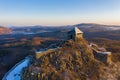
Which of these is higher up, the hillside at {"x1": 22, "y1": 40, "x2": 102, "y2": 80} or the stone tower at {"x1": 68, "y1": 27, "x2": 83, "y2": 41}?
the stone tower at {"x1": 68, "y1": 27, "x2": 83, "y2": 41}

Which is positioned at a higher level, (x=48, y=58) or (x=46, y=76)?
(x=48, y=58)

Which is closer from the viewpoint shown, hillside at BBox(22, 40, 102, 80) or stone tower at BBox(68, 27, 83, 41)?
hillside at BBox(22, 40, 102, 80)

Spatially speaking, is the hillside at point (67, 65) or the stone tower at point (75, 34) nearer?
the hillside at point (67, 65)

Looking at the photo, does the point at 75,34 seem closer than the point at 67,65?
No

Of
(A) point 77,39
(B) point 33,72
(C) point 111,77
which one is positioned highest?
(A) point 77,39

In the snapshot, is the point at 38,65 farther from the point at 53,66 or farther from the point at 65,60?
the point at 65,60

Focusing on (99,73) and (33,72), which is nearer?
(33,72)

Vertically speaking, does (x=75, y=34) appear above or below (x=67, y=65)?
above

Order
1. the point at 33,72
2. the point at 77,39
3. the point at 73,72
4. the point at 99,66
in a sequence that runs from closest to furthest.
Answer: the point at 33,72 < the point at 73,72 < the point at 99,66 < the point at 77,39

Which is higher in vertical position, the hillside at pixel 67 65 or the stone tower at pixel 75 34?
the stone tower at pixel 75 34

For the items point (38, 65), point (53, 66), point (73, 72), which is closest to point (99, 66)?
point (73, 72)

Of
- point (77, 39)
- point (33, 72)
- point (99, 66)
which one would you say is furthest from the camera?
point (77, 39)
